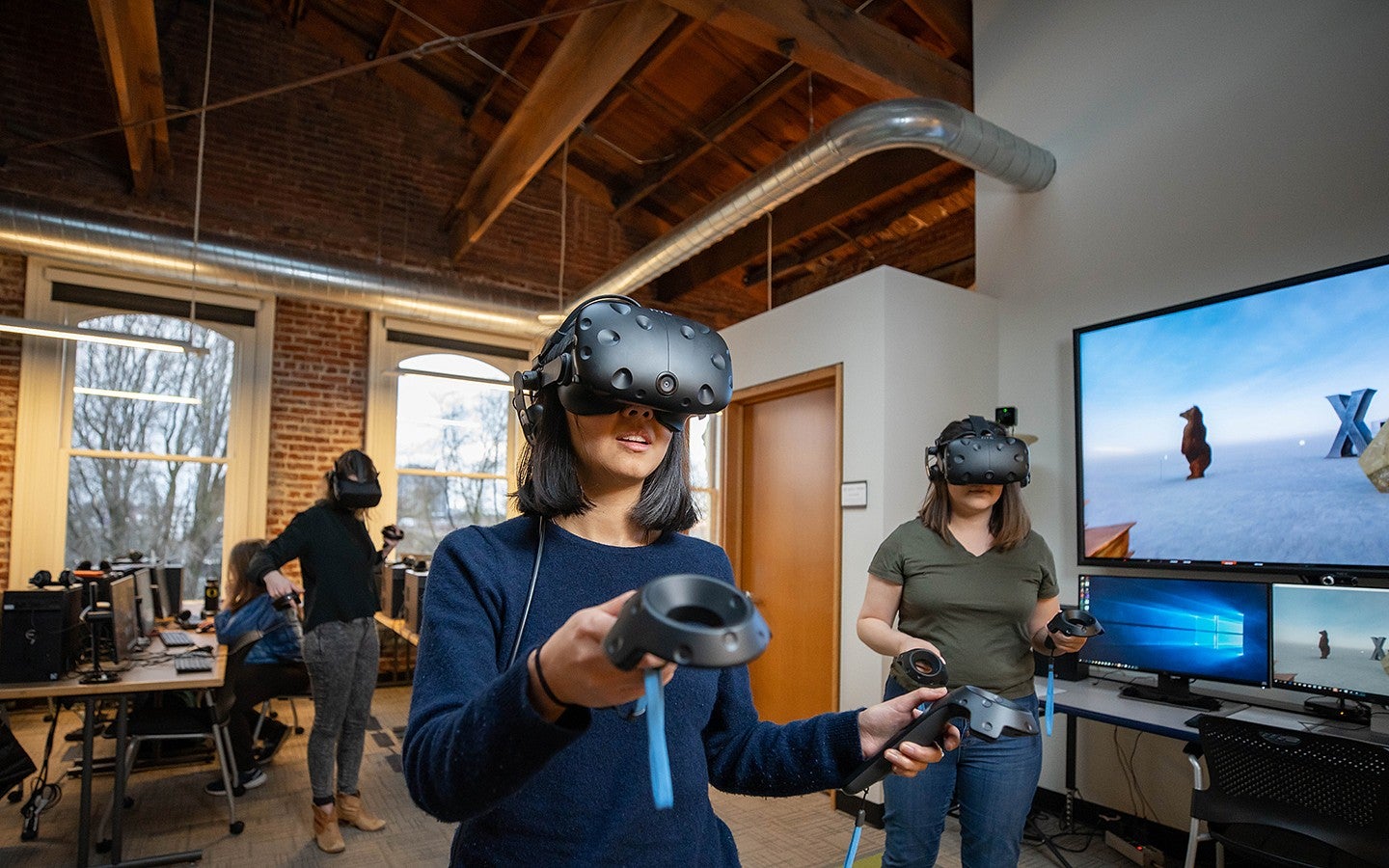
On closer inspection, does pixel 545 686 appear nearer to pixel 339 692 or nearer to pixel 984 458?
pixel 984 458

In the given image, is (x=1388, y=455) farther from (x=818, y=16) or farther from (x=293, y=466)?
(x=293, y=466)

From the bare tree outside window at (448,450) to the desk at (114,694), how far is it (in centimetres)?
386

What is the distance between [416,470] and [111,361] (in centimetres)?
244

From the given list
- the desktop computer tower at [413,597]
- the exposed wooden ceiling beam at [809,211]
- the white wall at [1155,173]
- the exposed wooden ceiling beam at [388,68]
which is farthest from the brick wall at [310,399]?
the white wall at [1155,173]

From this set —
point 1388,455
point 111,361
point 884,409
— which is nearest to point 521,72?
point 111,361

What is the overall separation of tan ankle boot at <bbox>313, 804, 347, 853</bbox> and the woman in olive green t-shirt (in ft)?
8.01

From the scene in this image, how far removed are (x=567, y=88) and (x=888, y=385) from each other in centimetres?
269

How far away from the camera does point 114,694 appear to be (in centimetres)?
313

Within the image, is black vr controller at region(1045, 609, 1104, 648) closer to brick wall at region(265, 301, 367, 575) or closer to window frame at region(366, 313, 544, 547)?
window frame at region(366, 313, 544, 547)

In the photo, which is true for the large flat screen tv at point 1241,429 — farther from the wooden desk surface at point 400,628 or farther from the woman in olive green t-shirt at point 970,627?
the wooden desk surface at point 400,628

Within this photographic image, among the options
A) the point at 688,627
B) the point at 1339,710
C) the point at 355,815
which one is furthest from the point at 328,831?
the point at 1339,710

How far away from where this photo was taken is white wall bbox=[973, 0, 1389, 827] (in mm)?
3059

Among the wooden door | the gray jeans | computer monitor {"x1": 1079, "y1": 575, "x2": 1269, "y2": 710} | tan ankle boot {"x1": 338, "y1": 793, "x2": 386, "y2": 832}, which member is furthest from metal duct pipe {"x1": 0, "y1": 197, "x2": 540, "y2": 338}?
computer monitor {"x1": 1079, "y1": 575, "x2": 1269, "y2": 710}

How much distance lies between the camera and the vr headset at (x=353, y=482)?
334 centimetres
